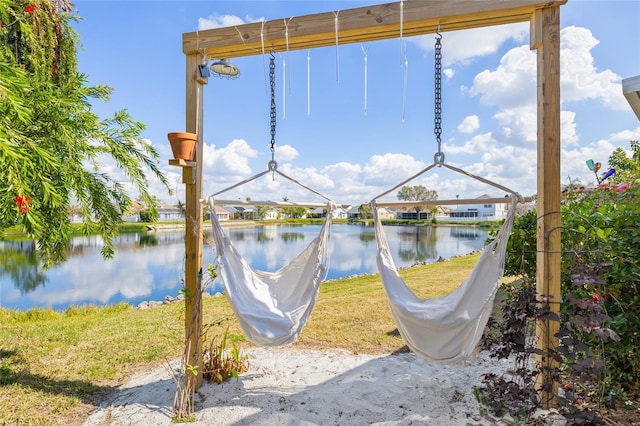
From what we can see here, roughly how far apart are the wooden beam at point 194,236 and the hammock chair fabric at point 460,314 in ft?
3.77

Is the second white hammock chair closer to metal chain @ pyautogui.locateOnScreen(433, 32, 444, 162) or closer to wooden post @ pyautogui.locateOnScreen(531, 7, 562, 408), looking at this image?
metal chain @ pyautogui.locateOnScreen(433, 32, 444, 162)

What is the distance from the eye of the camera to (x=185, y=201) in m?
2.06

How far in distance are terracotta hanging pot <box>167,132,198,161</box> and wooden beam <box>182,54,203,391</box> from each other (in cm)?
8

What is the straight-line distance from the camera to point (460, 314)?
5.53 ft

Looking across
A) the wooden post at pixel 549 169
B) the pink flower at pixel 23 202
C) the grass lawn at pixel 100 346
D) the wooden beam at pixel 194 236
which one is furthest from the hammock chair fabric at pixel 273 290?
the wooden post at pixel 549 169

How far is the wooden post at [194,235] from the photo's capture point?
2.01 m

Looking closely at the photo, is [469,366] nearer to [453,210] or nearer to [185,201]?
[185,201]

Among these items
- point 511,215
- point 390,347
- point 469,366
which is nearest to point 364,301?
point 390,347

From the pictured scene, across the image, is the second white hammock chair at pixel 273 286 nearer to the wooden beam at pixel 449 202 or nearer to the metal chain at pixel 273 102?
the metal chain at pixel 273 102

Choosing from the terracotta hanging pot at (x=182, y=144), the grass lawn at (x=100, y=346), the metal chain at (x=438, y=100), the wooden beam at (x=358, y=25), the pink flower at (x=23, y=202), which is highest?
the wooden beam at (x=358, y=25)

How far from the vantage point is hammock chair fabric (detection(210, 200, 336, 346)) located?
1838mm

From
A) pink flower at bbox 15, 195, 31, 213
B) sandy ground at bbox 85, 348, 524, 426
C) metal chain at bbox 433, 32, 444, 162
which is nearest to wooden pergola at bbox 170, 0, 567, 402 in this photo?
metal chain at bbox 433, 32, 444, 162

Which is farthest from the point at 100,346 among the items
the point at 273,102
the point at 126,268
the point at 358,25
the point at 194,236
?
the point at 126,268

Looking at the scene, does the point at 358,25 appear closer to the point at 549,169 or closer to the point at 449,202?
the point at 449,202
